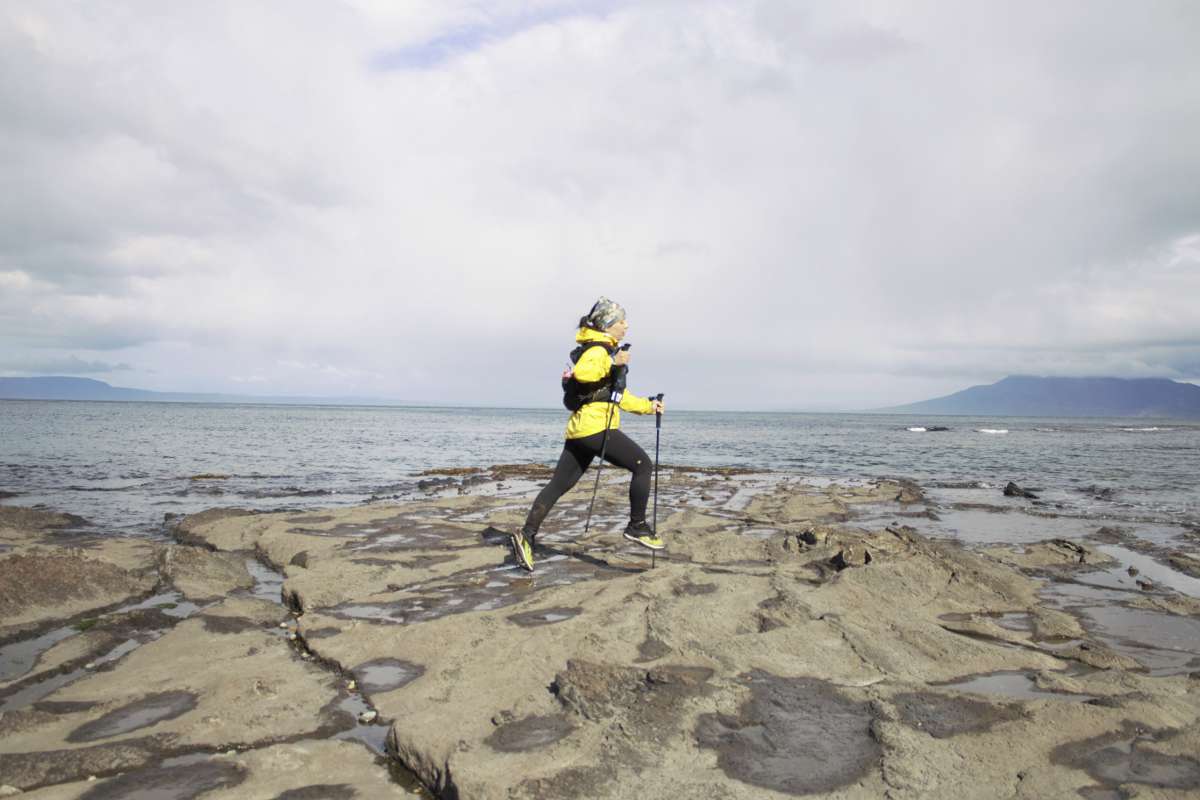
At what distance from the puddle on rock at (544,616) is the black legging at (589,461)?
1.85m

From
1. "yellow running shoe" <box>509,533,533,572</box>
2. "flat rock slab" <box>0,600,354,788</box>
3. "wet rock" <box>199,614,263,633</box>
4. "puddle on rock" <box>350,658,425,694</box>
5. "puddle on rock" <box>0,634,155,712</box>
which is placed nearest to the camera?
"flat rock slab" <box>0,600,354,788</box>

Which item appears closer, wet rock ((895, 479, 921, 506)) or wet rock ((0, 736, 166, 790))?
wet rock ((0, 736, 166, 790))

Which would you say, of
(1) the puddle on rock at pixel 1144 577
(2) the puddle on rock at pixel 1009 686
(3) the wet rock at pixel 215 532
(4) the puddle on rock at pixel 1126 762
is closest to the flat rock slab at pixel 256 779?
(4) the puddle on rock at pixel 1126 762

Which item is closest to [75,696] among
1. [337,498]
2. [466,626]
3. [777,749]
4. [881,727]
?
[466,626]

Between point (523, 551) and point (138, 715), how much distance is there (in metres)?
4.34

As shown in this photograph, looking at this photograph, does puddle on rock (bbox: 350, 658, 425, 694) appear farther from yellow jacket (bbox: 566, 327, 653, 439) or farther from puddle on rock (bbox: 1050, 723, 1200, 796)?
puddle on rock (bbox: 1050, 723, 1200, 796)

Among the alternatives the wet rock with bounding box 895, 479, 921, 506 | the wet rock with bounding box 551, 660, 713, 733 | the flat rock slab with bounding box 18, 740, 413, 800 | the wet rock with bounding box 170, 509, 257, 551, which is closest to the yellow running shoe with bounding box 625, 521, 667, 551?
the wet rock with bounding box 551, 660, 713, 733

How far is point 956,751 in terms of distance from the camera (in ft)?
11.6

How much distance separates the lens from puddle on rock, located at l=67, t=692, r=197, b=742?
3.96 meters

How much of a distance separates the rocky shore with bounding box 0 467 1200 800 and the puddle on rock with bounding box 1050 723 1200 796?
0.04 ft

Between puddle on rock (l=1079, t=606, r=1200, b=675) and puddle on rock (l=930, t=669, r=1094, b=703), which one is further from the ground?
puddle on rock (l=930, t=669, r=1094, b=703)

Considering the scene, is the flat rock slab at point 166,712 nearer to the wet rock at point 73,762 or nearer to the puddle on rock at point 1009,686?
the wet rock at point 73,762

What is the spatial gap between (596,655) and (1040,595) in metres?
5.52

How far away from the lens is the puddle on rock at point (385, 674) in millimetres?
4691
